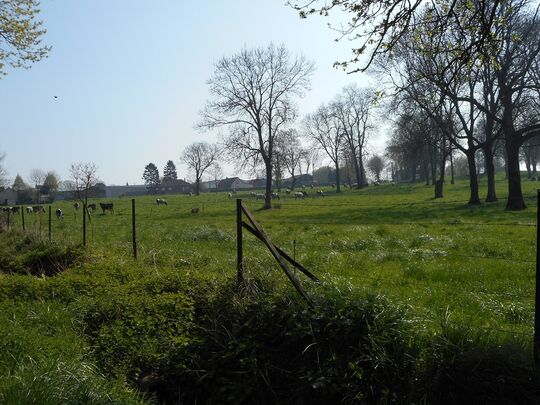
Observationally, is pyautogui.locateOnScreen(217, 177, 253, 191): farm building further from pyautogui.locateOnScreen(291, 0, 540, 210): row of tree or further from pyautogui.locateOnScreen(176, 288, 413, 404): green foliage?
pyautogui.locateOnScreen(176, 288, 413, 404): green foliage

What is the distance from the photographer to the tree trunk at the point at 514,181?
2634 cm

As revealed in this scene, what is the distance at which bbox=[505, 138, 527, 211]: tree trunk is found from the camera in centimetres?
2634

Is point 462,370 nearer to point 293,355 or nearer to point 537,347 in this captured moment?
point 537,347

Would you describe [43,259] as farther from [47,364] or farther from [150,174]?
[150,174]

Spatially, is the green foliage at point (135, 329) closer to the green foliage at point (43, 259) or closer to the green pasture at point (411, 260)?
the green pasture at point (411, 260)

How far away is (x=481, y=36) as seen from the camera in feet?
23.0

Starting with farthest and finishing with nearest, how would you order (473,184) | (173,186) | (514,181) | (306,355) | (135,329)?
(173,186) → (473,184) → (514,181) → (135,329) → (306,355)

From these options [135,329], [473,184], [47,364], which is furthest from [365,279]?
[473,184]

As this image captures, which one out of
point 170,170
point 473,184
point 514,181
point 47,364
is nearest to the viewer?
point 47,364

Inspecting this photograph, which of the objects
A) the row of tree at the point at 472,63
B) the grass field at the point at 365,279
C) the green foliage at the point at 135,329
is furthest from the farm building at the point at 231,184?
the green foliage at the point at 135,329

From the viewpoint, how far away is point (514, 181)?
2678cm

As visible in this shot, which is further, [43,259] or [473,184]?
[473,184]

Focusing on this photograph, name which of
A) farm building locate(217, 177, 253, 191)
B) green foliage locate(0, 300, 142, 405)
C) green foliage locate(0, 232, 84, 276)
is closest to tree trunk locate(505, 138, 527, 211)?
green foliage locate(0, 232, 84, 276)

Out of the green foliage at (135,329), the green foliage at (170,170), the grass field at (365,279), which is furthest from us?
the green foliage at (170,170)
